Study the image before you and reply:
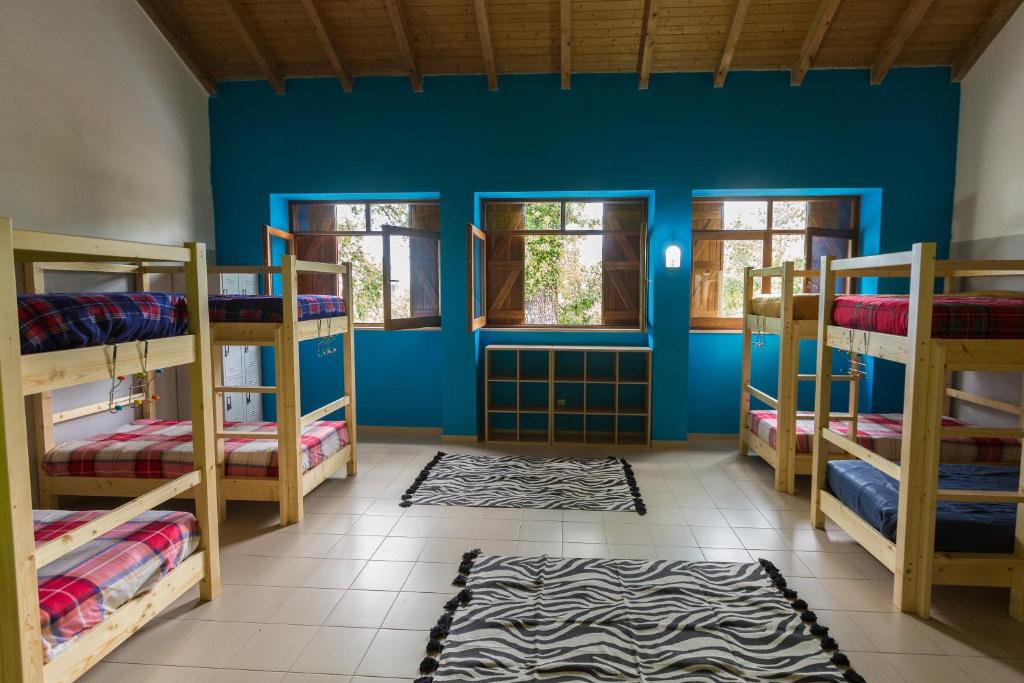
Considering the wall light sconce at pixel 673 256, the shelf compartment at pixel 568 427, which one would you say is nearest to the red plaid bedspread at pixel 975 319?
the wall light sconce at pixel 673 256

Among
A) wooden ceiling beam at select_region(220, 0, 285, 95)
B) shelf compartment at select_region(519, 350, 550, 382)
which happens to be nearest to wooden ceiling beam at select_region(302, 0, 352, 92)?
wooden ceiling beam at select_region(220, 0, 285, 95)

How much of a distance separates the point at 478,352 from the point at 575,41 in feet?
10.1

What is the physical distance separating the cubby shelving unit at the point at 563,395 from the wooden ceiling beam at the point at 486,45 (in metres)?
2.55

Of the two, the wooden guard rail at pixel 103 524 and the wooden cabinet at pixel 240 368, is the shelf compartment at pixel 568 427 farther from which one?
the wooden guard rail at pixel 103 524

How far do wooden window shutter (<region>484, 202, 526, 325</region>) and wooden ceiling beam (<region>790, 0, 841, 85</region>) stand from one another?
2.83 m

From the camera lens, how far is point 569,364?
6340 millimetres

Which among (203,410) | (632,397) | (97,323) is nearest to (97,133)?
(203,410)

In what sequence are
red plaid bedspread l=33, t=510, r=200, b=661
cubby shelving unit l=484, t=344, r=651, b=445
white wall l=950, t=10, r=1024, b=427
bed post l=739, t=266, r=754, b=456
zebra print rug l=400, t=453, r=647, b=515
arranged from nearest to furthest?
red plaid bedspread l=33, t=510, r=200, b=661, zebra print rug l=400, t=453, r=647, b=515, white wall l=950, t=10, r=1024, b=427, bed post l=739, t=266, r=754, b=456, cubby shelving unit l=484, t=344, r=651, b=445

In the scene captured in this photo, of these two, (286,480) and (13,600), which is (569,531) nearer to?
(286,480)

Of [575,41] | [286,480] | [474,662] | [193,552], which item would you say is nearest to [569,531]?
[474,662]

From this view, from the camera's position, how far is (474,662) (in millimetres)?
2432

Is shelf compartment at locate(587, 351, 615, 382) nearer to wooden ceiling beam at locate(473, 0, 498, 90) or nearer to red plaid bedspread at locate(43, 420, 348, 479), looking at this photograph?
wooden ceiling beam at locate(473, 0, 498, 90)

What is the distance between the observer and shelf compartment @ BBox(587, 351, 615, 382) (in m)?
6.25

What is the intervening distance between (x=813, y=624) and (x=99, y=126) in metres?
5.80
